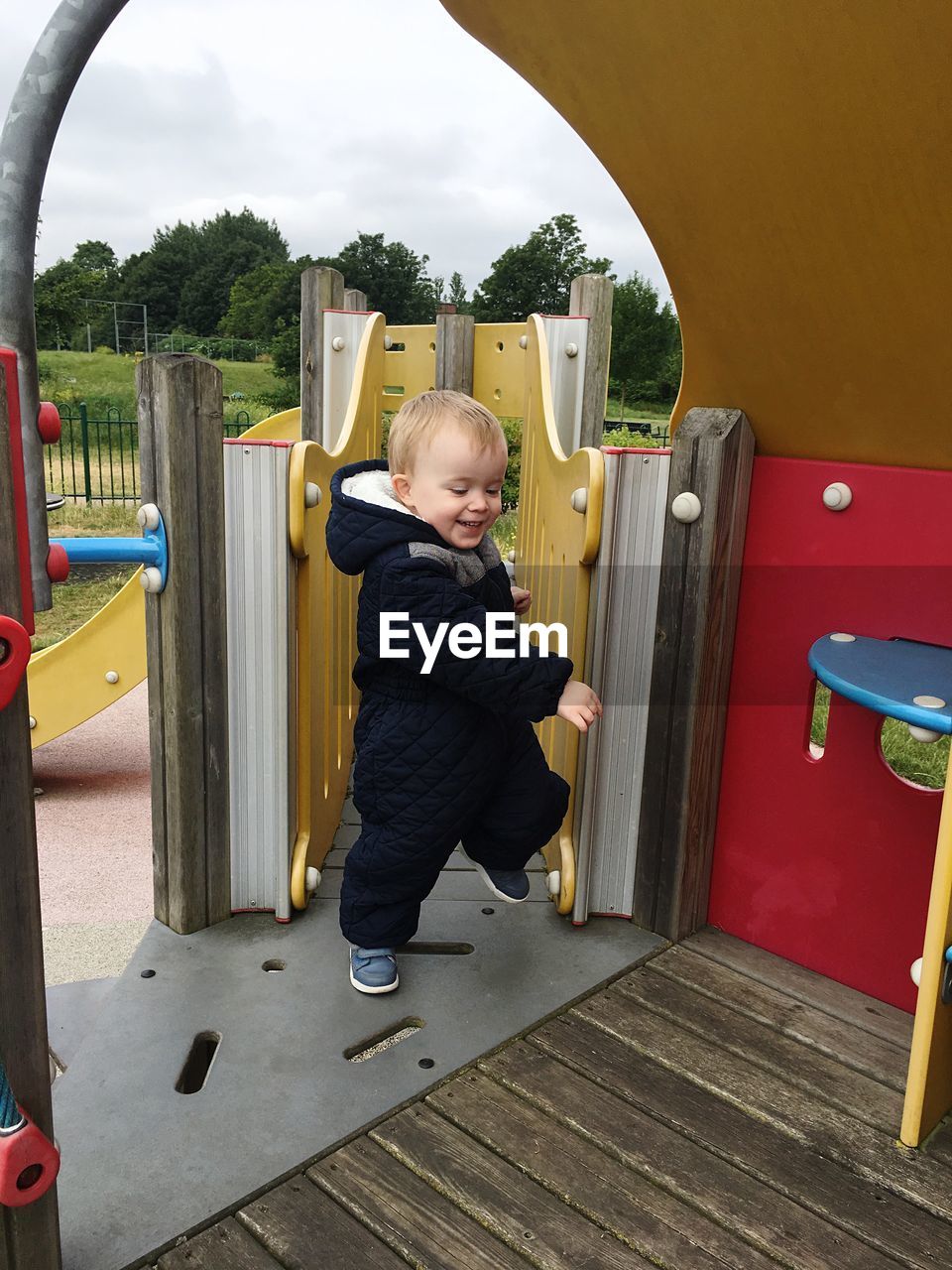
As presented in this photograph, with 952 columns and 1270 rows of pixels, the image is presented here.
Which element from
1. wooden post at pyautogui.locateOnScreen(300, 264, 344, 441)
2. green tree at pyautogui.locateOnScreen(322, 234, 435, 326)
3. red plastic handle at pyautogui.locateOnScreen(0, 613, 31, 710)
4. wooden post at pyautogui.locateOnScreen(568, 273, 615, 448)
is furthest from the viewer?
green tree at pyautogui.locateOnScreen(322, 234, 435, 326)

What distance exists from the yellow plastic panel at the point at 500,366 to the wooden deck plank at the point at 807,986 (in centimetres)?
325

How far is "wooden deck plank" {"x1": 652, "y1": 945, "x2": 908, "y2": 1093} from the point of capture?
87.4 inches

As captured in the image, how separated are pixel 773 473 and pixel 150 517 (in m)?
1.45

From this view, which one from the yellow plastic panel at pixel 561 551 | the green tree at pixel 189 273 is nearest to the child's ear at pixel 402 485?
the yellow plastic panel at pixel 561 551

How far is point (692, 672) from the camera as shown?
2.54 meters

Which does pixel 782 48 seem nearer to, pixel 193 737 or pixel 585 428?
pixel 193 737

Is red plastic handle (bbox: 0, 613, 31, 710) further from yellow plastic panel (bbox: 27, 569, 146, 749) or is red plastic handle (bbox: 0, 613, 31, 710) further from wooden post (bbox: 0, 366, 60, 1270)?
yellow plastic panel (bbox: 27, 569, 146, 749)

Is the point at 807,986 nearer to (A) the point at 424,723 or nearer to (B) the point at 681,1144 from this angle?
(B) the point at 681,1144

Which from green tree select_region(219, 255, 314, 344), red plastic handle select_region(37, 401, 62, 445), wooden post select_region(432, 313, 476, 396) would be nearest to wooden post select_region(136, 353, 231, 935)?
red plastic handle select_region(37, 401, 62, 445)

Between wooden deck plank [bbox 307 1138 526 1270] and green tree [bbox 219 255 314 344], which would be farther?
green tree [bbox 219 255 314 344]

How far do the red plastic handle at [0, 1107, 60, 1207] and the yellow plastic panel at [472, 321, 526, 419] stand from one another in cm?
436

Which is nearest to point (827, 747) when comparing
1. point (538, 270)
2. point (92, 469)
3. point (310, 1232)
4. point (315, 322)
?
point (310, 1232)

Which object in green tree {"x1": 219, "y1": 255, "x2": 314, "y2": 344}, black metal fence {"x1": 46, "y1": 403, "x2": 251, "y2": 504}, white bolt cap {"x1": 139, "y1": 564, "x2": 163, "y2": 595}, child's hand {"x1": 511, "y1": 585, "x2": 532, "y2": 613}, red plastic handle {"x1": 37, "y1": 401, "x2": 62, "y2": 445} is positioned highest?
green tree {"x1": 219, "y1": 255, "x2": 314, "y2": 344}

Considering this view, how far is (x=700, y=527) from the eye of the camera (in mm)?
2465
